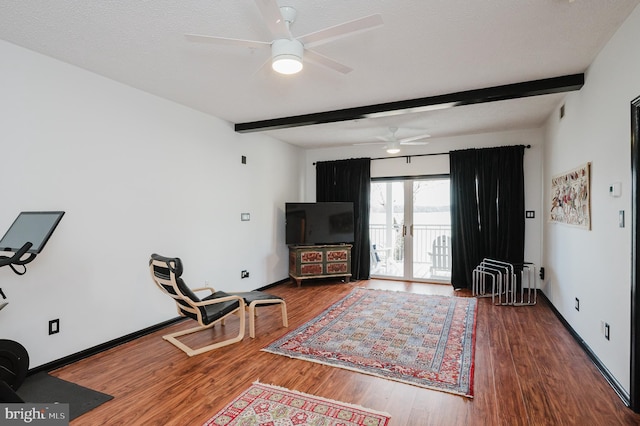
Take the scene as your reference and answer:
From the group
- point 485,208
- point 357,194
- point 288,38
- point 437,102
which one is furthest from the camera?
point 357,194

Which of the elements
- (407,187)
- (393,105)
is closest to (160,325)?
(393,105)

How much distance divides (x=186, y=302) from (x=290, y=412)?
153 centimetres

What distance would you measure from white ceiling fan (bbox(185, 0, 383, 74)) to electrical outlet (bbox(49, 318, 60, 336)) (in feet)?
8.66

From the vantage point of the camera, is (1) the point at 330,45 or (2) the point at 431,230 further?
(2) the point at 431,230

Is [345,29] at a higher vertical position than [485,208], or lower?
higher

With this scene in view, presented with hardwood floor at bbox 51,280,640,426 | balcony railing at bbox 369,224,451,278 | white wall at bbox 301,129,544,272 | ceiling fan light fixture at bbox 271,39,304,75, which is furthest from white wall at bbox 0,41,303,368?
balcony railing at bbox 369,224,451,278

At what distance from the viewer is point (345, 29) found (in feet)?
6.13

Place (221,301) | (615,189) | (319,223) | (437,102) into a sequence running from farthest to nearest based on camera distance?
(319,223), (437,102), (221,301), (615,189)

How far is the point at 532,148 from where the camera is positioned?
536cm

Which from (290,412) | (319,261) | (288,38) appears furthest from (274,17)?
(319,261)

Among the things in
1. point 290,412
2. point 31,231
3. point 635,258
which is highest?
point 31,231

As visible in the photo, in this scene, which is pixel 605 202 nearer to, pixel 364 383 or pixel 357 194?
pixel 364 383

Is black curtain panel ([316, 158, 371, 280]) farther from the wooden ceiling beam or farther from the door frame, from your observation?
the door frame

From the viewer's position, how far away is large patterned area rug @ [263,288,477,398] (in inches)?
107
